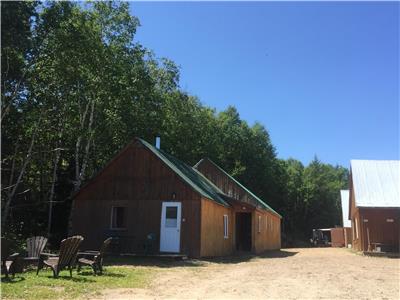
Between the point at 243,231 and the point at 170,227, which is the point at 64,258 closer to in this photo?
the point at 170,227

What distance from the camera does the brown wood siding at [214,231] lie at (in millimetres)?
20656

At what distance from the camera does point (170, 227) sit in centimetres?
2080

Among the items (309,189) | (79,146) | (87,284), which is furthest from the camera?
(309,189)

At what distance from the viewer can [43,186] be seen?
94.3ft

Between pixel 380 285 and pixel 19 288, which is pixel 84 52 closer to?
pixel 19 288

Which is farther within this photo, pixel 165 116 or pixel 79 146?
pixel 165 116

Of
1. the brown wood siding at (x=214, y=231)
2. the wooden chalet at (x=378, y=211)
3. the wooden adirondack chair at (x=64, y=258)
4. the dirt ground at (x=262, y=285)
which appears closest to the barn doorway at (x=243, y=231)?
the brown wood siding at (x=214, y=231)

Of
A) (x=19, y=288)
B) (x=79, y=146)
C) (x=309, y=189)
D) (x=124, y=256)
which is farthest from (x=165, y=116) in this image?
(x=309, y=189)

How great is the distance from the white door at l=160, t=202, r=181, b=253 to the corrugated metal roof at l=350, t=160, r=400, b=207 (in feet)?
41.6

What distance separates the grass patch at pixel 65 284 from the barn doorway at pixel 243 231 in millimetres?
17285

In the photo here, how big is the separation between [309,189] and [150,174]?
158 ft

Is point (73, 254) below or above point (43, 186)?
below

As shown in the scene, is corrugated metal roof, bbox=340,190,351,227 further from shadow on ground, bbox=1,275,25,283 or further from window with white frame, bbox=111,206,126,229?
shadow on ground, bbox=1,275,25,283

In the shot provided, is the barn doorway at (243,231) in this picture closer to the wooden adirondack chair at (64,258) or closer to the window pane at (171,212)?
the window pane at (171,212)
